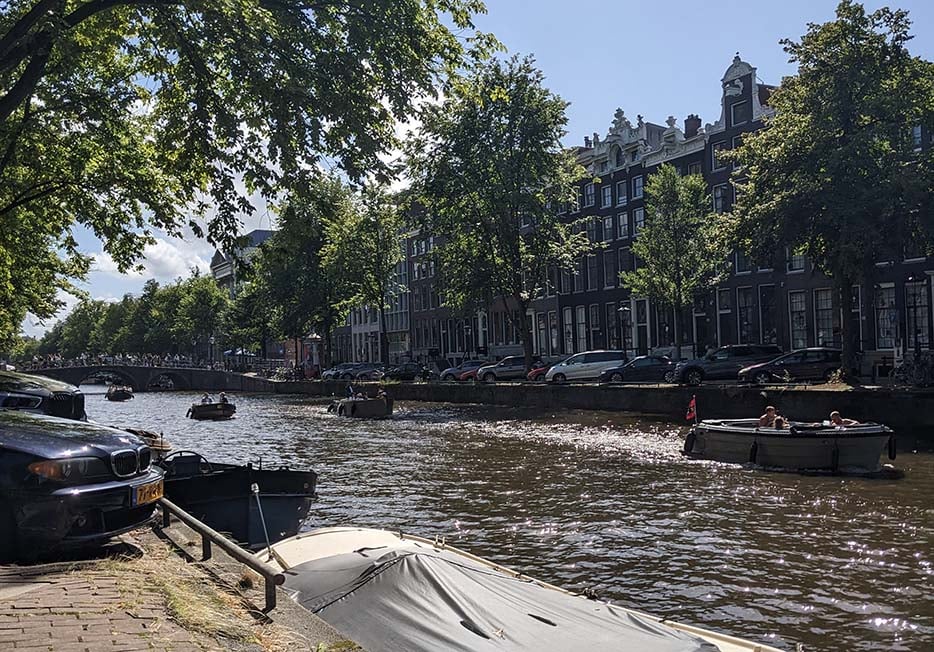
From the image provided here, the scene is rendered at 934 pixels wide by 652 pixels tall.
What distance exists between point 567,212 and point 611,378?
2839cm

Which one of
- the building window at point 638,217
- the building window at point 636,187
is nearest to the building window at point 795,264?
the building window at point 638,217

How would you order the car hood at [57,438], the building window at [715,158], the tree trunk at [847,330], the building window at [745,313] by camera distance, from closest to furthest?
the car hood at [57,438] < the tree trunk at [847,330] < the building window at [745,313] < the building window at [715,158]

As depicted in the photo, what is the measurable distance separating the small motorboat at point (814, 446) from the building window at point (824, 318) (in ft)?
77.9

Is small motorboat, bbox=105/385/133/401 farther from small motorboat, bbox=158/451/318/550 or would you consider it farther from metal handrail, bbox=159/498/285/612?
metal handrail, bbox=159/498/285/612

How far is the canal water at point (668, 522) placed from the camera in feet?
36.4

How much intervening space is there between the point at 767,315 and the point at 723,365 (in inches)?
460

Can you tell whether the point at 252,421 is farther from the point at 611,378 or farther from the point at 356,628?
the point at 356,628

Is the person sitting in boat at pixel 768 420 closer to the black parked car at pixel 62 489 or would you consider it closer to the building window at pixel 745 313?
the black parked car at pixel 62 489

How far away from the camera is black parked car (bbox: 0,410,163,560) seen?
7660mm

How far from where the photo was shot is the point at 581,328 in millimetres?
68812

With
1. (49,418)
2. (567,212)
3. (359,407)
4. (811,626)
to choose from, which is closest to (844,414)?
(811,626)

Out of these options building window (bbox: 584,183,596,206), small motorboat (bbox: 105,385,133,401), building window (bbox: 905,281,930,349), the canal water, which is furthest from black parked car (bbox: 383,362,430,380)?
→ building window (bbox: 905,281,930,349)

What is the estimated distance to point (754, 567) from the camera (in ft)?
42.7

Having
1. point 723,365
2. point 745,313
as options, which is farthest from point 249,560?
point 745,313
